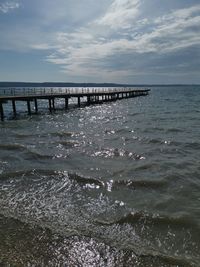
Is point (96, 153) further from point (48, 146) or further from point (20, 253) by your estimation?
point (20, 253)

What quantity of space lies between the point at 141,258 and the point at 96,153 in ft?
32.3

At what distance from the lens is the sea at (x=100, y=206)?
6.83 meters

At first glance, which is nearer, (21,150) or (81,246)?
(81,246)

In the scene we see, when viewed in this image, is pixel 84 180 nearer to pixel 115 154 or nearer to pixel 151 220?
pixel 151 220

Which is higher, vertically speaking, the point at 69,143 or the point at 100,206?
the point at 100,206

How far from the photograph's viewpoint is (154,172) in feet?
42.3

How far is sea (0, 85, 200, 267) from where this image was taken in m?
6.83

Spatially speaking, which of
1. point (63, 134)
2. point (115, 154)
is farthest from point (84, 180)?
point (63, 134)

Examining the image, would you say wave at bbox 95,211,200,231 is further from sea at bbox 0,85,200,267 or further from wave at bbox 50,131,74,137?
wave at bbox 50,131,74,137

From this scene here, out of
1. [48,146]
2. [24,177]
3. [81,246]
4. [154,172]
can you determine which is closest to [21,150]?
[48,146]

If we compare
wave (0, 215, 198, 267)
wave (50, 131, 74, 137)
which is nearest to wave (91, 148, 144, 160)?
wave (50, 131, 74, 137)

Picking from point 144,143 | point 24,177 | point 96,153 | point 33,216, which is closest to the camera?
point 33,216

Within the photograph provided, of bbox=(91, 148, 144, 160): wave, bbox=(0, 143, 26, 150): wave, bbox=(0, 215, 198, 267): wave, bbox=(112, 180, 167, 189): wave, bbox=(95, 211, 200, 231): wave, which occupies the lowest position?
bbox=(0, 143, 26, 150): wave

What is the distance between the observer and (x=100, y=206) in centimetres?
949
